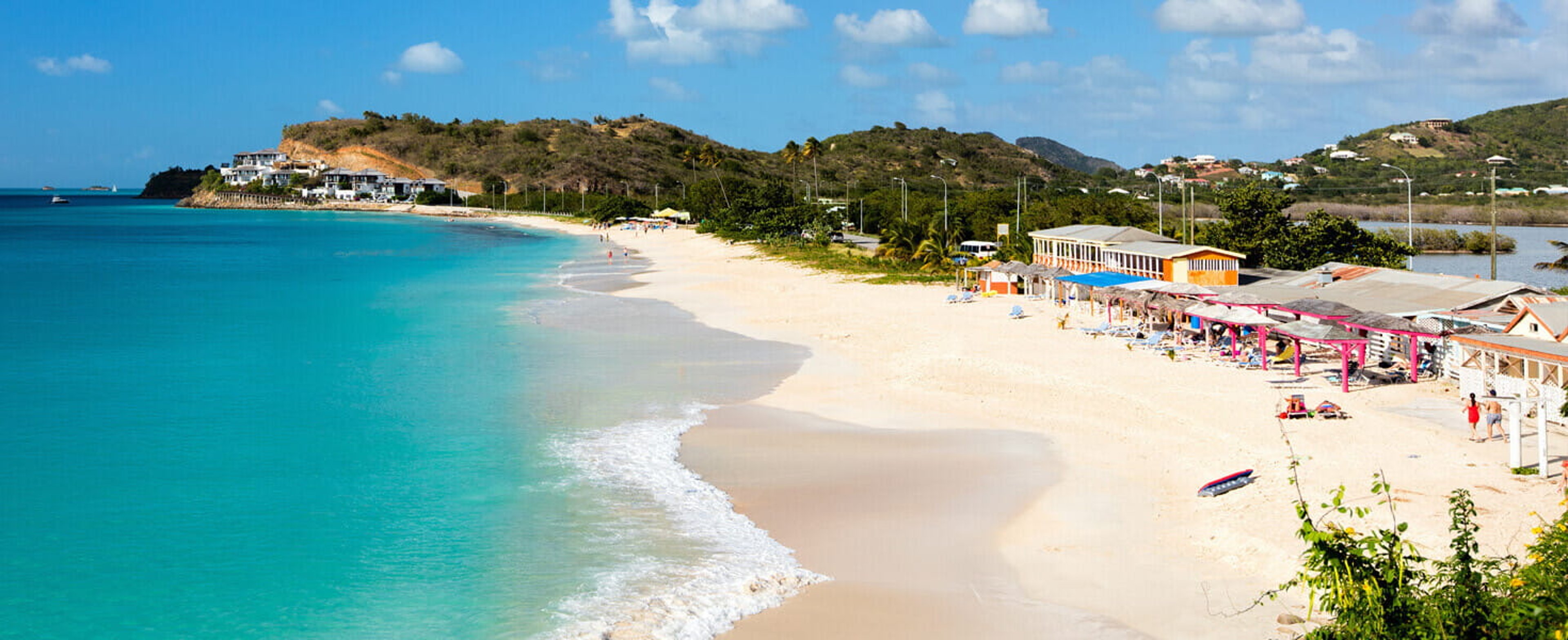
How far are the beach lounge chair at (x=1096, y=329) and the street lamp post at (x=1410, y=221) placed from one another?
10.9 m

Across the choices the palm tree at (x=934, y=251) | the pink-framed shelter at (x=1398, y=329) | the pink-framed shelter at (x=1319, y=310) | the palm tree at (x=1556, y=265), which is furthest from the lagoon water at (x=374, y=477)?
the palm tree at (x=1556, y=265)

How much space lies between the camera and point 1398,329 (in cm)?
2552

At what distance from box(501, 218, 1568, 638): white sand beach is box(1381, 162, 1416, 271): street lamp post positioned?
17.4 m

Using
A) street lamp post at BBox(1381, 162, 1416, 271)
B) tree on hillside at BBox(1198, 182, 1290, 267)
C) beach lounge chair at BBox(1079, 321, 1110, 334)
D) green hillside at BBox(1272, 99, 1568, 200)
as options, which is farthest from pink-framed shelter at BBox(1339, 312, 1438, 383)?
green hillside at BBox(1272, 99, 1568, 200)

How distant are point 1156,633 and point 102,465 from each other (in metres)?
20.1

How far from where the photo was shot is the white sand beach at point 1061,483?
13789 mm

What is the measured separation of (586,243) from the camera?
104 metres

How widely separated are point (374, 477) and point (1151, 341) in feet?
68.4

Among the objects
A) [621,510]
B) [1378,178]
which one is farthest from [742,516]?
[1378,178]

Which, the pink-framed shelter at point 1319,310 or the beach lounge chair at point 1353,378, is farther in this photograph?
the pink-framed shelter at point 1319,310

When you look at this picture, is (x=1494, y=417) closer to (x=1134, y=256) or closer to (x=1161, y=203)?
(x=1134, y=256)

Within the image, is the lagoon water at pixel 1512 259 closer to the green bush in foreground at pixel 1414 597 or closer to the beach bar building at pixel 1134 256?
the beach bar building at pixel 1134 256

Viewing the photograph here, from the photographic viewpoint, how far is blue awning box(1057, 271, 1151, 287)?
38.9 metres

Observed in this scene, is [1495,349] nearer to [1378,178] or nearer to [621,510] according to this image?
[621,510]
